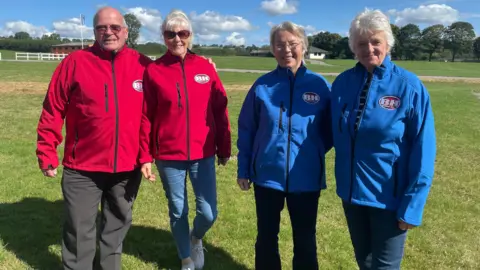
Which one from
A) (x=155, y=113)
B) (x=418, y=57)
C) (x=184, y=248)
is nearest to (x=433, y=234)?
(x=184, y=248)

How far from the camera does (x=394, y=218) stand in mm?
2535

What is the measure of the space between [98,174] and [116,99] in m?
0.62

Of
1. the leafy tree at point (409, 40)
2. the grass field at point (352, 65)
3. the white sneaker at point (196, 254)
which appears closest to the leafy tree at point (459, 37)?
the leafy tree at point (409, 40)

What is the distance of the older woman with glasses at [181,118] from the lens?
326 centimetres

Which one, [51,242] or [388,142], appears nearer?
[388,142]

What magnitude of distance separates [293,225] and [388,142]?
1034mm

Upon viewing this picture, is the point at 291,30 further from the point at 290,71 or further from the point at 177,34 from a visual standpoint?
the point at 177,34

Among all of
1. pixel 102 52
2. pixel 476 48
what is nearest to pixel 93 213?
pixel 102 52

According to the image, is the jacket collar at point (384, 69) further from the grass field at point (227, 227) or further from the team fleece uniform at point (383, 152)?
the grass field at point (227, 227)

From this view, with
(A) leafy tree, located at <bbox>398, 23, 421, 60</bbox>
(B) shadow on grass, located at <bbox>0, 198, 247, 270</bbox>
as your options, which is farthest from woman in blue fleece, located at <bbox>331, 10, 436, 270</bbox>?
(A) leafy tree, located at <bbox>398, 23, 421, 60</bbox>

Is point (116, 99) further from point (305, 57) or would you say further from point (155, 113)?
point (305, 57)

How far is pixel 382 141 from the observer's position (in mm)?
2451

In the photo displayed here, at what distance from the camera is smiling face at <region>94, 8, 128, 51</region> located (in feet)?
9.93

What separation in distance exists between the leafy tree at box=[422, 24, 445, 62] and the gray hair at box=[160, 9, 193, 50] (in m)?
99.8
